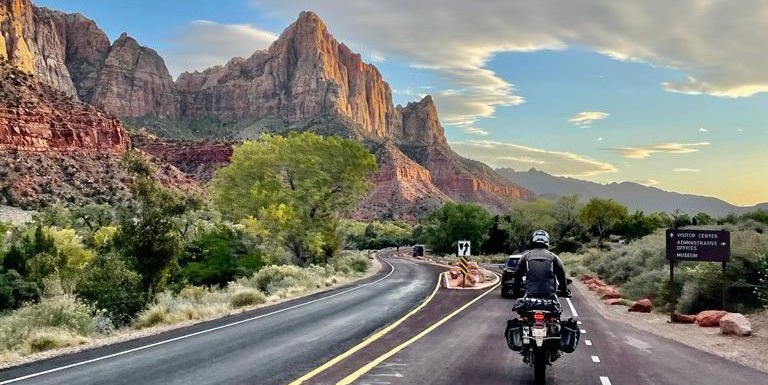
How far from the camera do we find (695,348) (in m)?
13.9

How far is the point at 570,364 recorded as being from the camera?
11227mm

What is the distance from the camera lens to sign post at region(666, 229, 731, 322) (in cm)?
1867

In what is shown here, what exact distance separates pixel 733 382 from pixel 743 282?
11.1 metres

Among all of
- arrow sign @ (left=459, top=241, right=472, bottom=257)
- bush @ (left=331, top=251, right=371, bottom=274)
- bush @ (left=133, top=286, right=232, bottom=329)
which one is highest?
arrow sign @ (left=459, top=241, right=472, bottom=257)

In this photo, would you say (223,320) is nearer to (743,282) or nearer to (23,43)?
(743,282)

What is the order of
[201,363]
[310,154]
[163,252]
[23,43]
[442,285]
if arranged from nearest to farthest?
[201,363]
[163,252]
[442,285]
[310,154]
[23,43]

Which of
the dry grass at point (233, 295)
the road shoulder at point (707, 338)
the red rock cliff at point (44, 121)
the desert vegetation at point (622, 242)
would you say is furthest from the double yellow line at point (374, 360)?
the red rock cliff at point (44, 121)

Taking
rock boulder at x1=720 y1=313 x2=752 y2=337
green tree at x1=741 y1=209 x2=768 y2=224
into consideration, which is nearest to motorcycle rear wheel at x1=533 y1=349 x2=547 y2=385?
rock boulder at x1=720 y1=313 x2=752 y2=337

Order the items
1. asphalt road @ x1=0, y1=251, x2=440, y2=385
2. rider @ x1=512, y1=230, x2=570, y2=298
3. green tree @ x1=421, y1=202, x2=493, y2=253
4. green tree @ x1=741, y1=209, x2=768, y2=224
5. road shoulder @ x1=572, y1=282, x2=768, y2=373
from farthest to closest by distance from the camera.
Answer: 1. green tree @ x1=421, y1=202, x2=493, y2=253
2. green tree @ x1=741, y1=209, x2=768, y2=224
3. road shoulder @ x1=572, y1=282, x2=768, y2=373
4. asphalt road @ x1=0, y1=251, x2=440, y2=385
5. rider @ x1=512, y1=230, x2=570, y2=298

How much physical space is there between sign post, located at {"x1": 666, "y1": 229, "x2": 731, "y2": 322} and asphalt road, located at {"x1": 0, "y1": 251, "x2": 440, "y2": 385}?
9.22m

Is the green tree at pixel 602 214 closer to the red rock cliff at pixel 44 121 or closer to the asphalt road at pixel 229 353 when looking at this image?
the asphalt road at pixel 229 353

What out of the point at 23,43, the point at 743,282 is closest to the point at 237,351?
the point at 743,282

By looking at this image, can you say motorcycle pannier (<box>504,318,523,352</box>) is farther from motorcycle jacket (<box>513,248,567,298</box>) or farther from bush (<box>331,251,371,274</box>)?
bush (<box>331,251,371,274</box>)

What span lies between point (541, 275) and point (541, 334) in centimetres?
101
